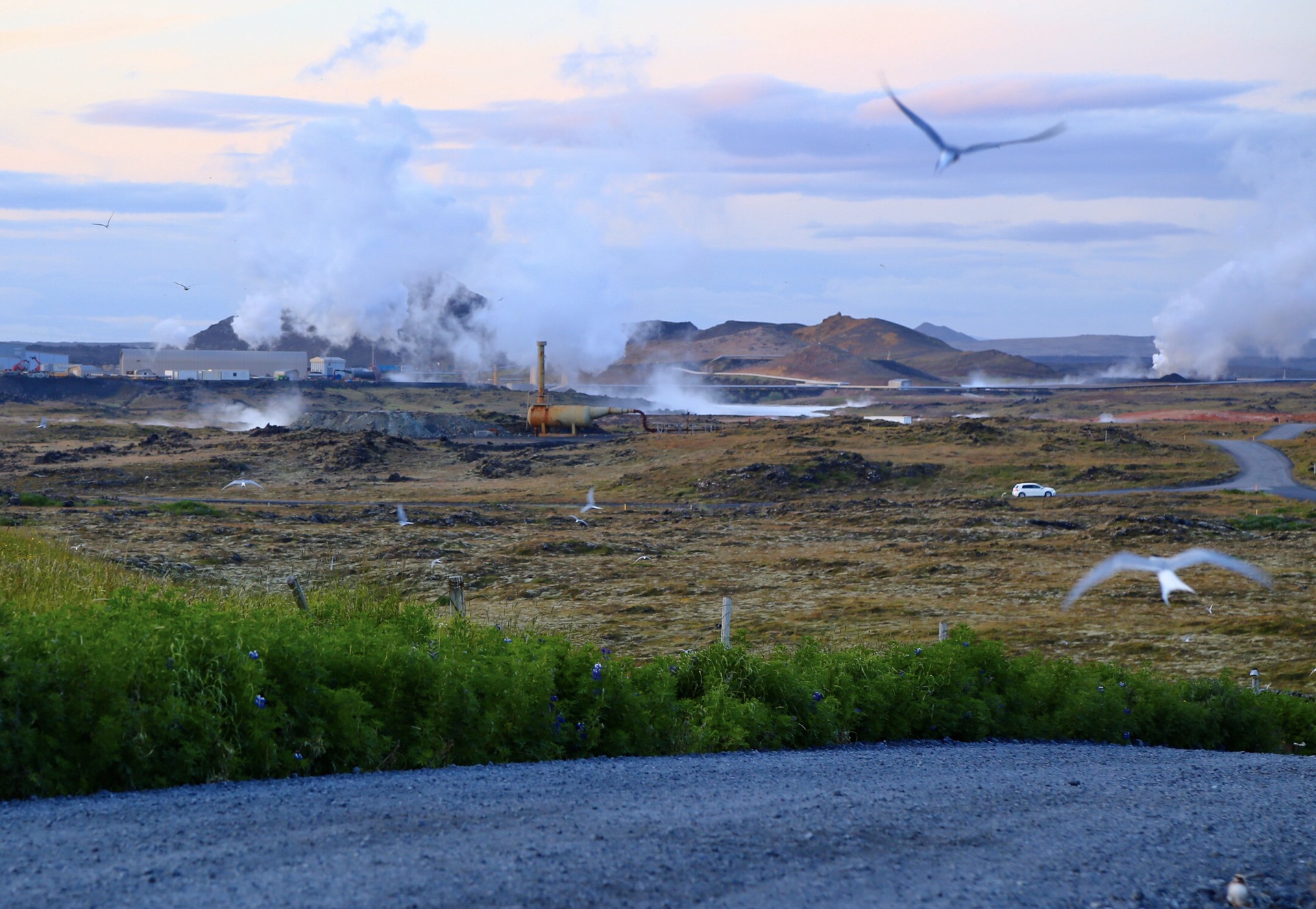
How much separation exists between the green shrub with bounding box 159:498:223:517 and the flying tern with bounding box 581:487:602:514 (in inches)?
676

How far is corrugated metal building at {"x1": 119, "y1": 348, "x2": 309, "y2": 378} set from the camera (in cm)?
16700

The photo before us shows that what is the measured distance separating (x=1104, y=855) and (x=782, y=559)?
35.3m

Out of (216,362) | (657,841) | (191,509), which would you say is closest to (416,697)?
(657,841)

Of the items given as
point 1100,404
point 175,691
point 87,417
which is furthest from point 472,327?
point 175,691

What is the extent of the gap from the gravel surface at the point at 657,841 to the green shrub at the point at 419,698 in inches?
17.9

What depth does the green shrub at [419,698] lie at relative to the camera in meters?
9.24

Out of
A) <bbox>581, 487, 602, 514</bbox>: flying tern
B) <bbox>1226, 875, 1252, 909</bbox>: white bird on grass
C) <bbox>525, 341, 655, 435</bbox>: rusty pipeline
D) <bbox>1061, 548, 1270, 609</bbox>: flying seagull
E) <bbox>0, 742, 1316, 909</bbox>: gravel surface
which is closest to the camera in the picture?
<bbox>0, 742, 1316, 909</bbox>: gravel surface

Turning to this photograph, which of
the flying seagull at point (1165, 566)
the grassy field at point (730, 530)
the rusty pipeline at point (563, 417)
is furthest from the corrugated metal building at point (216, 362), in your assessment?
the flying seagull at point (1165, 566)

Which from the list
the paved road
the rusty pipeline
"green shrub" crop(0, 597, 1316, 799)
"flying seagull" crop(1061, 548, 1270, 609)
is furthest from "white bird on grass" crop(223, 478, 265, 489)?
"flying seagull" crop(1061, 548, 1270, 609)

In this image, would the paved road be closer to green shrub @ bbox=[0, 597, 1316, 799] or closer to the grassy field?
the grassy field

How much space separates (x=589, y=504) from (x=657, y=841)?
2151 inches

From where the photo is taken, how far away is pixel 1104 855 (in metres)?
8.43

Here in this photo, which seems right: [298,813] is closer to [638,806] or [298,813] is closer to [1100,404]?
[638,806]

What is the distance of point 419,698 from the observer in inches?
431
